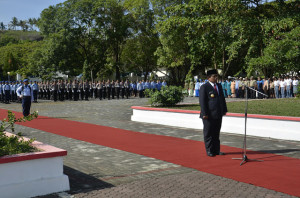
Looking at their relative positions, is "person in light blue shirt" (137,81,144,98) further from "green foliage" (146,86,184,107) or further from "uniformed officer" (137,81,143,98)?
"green foliage" (146,86,184,107)

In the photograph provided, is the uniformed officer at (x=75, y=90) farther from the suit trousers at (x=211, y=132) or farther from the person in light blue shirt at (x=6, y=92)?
the suit trousers at (x=211, y=132)

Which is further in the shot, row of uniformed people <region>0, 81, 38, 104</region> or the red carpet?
row of uniformed people <region>0, 81, 38, 104</region>

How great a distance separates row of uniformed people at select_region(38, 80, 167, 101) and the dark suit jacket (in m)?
26.3

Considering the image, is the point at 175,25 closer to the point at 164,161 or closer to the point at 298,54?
the point at 298,54

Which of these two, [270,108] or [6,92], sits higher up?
[6,92]

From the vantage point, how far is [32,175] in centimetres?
535

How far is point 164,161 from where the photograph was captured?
7.70 m

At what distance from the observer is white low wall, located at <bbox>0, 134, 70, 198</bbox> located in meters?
5.10

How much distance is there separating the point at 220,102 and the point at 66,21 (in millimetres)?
Answer: 44966

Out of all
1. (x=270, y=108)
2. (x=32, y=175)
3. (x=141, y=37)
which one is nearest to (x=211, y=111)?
(x=32, y=175)

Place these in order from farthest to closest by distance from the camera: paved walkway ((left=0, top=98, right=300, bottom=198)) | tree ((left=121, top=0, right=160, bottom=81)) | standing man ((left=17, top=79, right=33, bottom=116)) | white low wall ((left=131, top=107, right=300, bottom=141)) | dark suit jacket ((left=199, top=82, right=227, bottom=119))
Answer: tree ((left=121, top=0, right=160, bottom=81)) < standing man ((left=17, top=79, right=33, bottom=116)) < white low wall ((left=131, top=107, right=300, bottom=141)) < dark suit jacket ((left=199, top=82, right=227, bottom=119)) < paved walkway ((left=0, top=98, right=300, bottom=198))

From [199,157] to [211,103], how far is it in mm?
1217

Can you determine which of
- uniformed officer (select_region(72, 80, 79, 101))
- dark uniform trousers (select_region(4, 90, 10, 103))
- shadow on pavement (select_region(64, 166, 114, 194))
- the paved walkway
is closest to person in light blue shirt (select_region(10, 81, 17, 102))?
dark uniform trousers (select_region(4, 90, 10, 103))

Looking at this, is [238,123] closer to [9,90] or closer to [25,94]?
[25,94]
